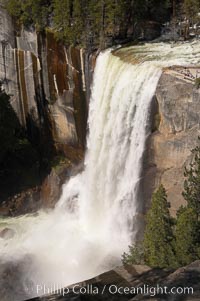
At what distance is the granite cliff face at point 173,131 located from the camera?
69.2ft

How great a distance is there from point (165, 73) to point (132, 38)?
1014 centimetres

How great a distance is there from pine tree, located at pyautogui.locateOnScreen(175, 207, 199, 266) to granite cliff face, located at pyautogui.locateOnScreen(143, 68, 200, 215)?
3880 mm

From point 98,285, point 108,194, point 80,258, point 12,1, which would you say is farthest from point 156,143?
point 12,1

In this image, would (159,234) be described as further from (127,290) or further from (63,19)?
(63,19)

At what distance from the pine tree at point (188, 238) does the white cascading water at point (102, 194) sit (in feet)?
19.2

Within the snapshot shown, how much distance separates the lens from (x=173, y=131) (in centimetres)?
2200

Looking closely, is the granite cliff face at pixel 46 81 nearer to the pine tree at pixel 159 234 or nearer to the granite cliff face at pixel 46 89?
the granite cliff face at pixel 46 89

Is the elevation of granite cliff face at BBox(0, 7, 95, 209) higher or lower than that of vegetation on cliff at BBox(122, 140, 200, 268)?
higher

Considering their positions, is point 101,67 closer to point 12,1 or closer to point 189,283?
point 12,1

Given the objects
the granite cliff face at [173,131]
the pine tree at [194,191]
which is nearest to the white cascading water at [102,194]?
the granite cliff face at [173,131]

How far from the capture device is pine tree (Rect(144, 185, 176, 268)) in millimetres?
18766

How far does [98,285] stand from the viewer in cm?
980

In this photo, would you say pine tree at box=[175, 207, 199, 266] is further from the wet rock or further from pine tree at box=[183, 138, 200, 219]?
the wet rock

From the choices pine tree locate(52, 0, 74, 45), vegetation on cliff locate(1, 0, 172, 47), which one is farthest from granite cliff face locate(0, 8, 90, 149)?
vegetation on cliff locate(1, 0, 172, 47)
